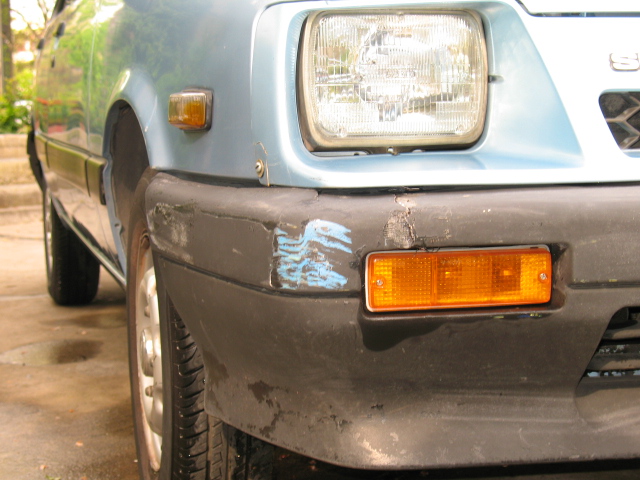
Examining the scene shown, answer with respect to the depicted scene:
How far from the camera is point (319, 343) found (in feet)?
4.63

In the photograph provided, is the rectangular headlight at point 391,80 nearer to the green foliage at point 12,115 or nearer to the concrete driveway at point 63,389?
the concrete driveway at point 63,389

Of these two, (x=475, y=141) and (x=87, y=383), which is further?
(x=87, y=383)

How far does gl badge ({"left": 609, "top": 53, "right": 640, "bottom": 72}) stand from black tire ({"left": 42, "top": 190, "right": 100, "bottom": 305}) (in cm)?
347

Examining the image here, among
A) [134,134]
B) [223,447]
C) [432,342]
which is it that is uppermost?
[134,134]

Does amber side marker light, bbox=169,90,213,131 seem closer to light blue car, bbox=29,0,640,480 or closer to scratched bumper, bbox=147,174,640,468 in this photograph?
light blue car, bbox=29,0,640,480

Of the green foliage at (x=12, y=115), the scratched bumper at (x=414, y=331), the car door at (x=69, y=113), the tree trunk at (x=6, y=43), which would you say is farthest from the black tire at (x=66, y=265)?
the tree trunk at (x=6, y=43)

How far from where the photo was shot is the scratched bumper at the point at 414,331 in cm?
135

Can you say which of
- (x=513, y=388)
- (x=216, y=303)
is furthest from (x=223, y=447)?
(x=513, y=388)

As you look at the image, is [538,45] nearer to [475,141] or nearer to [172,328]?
[475,141]

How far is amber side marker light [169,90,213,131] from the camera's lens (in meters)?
1.67

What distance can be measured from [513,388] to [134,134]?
141 centimetres

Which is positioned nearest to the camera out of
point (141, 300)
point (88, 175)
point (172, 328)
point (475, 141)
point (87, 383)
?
point (475, 141)

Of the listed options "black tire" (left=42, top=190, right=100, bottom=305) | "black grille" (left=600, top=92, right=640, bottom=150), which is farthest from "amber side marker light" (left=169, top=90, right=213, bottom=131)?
"black tire" (left=42, top=190, right=100, bottom=305)

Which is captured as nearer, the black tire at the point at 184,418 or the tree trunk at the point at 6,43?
the black tire at the point at 184,418
